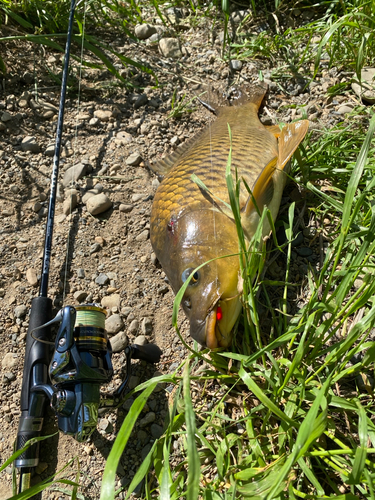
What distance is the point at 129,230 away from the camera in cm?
302

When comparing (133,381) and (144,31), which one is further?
(144,31)

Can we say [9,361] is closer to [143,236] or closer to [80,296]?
[80,296]

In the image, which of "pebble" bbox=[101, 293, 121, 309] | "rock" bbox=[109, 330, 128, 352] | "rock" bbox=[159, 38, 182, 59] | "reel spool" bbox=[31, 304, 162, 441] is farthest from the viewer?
"rock" bbox=[159, 38, 182, 59]

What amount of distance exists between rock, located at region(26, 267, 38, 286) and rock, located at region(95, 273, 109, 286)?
0.43 m

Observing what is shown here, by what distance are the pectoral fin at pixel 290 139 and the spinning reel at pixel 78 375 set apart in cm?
145

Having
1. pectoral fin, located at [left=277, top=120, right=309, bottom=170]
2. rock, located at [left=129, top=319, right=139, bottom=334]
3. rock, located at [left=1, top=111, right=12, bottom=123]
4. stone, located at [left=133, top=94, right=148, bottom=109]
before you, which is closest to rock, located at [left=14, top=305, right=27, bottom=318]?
rock, located at [left=129, top=319, right=139, bottom=334]

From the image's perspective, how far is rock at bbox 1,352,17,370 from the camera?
100 inches

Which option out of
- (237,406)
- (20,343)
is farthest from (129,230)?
(237,406)

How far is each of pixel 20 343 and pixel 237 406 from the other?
1.41 meters

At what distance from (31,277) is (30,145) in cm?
122

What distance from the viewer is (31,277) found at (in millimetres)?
2861

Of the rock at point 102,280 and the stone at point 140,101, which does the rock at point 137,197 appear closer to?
the rock at point 102,280

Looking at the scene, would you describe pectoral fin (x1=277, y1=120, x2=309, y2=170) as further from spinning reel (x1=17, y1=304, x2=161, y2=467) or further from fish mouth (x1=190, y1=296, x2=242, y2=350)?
spinning reel (x1=17, y1=304, x2=161, y2=467)

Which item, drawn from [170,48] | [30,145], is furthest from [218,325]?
[170,48]
